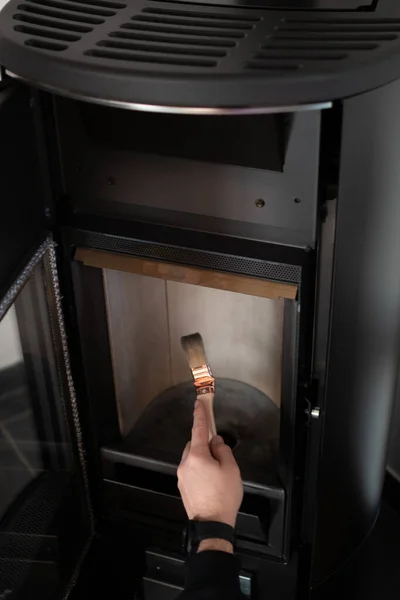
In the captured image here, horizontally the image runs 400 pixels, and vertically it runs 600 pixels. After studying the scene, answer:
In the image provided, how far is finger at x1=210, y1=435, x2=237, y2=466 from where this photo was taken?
93 centimetres

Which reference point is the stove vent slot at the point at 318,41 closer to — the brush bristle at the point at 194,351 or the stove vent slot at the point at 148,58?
the stove vent slot at the point at 148,58

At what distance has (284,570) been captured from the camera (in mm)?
1201

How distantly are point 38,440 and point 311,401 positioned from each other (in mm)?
499

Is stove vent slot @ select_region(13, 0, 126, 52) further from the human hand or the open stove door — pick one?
the human hand

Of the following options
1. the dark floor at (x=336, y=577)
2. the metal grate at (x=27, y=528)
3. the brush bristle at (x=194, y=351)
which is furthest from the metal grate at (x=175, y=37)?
the dark floor at (x=336, y=577)

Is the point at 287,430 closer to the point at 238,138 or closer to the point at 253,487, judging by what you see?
the point at 253,487

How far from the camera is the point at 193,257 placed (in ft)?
3.12

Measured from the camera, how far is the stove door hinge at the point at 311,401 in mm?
999

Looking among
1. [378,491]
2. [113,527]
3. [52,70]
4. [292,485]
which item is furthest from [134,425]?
[52,70]

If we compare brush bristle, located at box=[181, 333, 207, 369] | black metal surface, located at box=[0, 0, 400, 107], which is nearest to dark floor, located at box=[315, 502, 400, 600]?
brush bristle, located at box=[181, 333, 207, 369]

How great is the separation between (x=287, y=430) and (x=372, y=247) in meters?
0.30

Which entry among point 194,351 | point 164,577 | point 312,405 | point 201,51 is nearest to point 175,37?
point 201,51

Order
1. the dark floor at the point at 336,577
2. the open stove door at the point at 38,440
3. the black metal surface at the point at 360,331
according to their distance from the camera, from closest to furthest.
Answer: the black metal surface at the point at 360,331
the open stove door at the point at 38,440
the dark floor at the point at 336,577

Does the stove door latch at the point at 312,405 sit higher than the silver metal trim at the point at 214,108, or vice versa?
the silver metal trim at the point at 214,108
